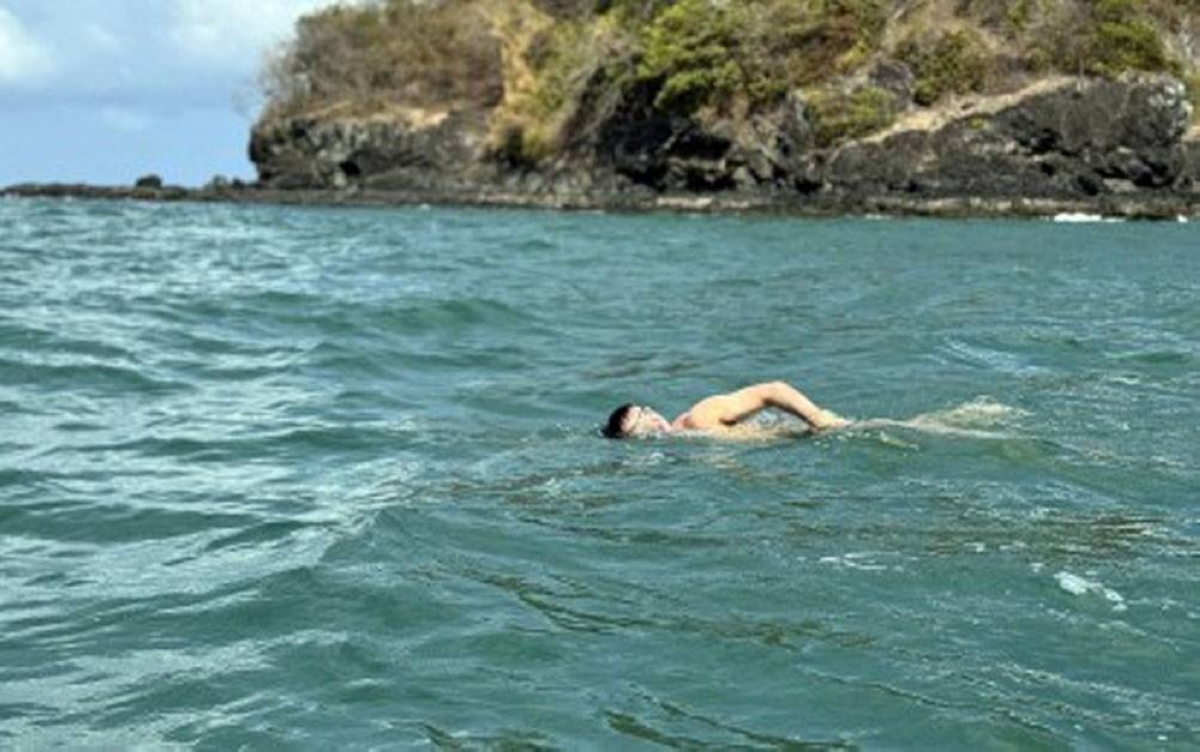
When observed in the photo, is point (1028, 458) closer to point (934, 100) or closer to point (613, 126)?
point (934, 100)

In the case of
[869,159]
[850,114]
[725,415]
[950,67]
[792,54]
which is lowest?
[725,415]

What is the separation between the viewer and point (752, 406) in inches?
449

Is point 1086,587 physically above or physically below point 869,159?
below

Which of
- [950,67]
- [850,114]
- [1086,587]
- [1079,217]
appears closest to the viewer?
[1086,587]

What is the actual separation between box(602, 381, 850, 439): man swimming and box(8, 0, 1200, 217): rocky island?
121 ft

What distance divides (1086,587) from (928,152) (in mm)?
46649

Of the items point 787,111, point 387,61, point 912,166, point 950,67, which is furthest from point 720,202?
point 387,61

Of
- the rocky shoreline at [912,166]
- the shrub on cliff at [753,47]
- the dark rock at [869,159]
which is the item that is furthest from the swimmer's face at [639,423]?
the shrub on cliff at [753,47]

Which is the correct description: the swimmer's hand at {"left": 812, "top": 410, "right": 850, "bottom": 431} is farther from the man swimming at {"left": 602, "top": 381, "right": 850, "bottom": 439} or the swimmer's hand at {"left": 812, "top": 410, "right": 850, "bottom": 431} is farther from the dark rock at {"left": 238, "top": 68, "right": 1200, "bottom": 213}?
the dark rock at {"left": 238, "top": 68, "right": 1200, "bottom": 213}

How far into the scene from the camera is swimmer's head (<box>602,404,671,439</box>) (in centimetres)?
1111

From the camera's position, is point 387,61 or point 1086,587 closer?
point 1086,587

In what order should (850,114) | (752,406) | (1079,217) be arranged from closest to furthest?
(752,406), (1079,217), (850,114)

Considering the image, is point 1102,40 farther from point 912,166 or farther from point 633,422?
point 633,422

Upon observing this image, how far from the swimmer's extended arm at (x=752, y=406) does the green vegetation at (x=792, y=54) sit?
43.6m
